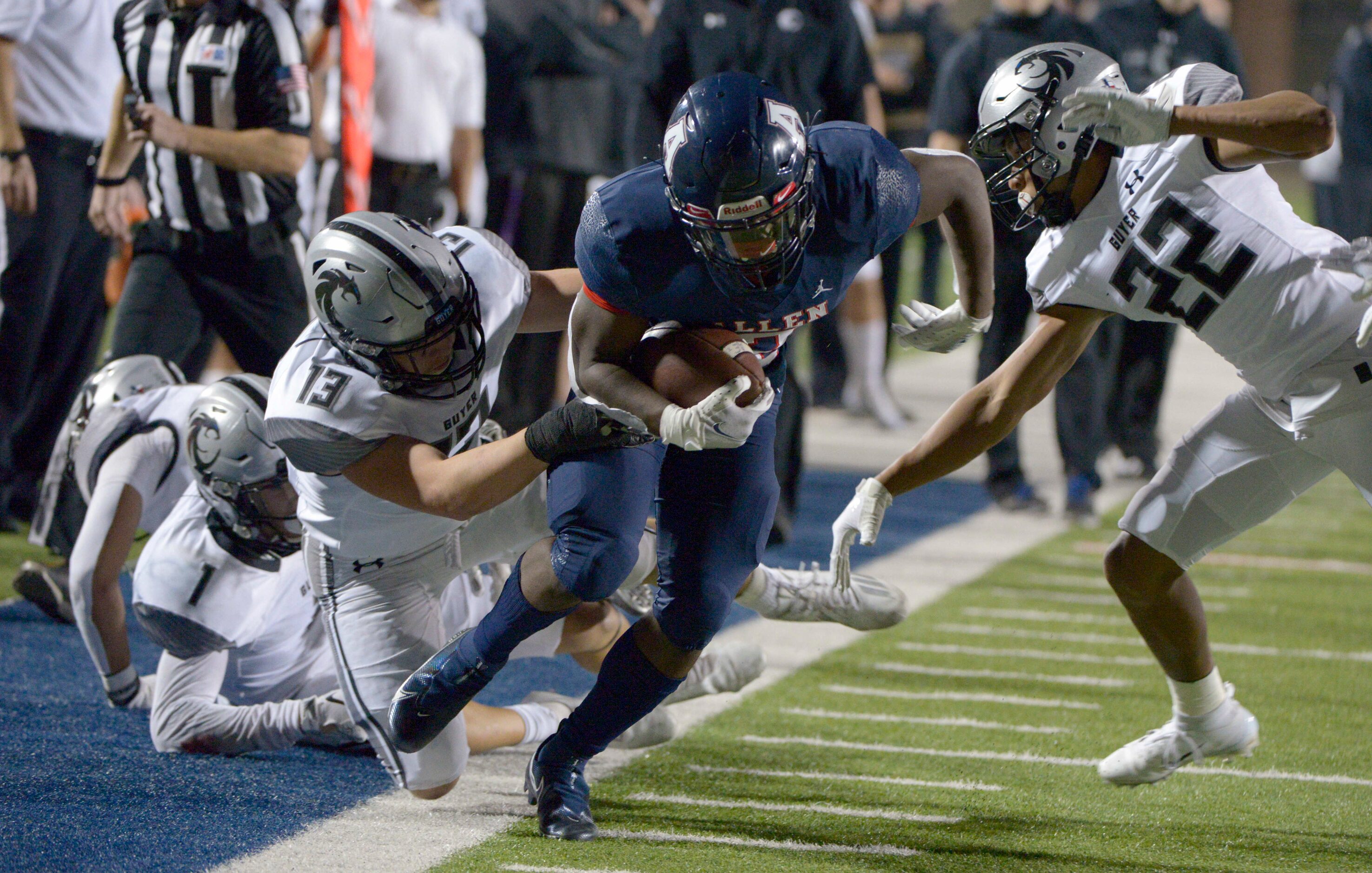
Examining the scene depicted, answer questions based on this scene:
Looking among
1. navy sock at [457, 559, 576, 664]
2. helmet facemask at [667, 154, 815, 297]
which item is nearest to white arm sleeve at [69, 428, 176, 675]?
navy sock at [457, 559, 576, 664]

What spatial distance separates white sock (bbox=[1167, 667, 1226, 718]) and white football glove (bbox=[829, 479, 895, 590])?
0.74m

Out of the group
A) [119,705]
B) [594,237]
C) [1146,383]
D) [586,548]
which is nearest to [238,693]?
[119,705]

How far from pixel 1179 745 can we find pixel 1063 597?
207 centimetres

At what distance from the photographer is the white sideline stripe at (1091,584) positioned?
5.50m

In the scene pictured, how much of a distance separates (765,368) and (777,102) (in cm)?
55

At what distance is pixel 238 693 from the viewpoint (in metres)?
3.78

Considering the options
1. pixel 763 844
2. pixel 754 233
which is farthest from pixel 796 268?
pixel 763 844

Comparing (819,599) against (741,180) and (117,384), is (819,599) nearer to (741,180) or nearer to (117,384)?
(741,180)

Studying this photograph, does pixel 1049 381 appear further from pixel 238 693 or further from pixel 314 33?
pixel 314 33

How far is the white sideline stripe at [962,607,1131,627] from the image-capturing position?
5059 mm

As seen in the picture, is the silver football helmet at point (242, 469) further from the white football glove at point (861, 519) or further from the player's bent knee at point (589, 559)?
the white football glove at point (861, 519)

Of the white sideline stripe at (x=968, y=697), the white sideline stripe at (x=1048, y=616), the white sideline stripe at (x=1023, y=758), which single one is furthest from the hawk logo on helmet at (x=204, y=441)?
the white sideline stripe at (x=1048, y=616)

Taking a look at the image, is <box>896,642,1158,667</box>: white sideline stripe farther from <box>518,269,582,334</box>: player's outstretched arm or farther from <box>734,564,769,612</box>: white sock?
<box>518,269,582,334</box>: player's outstretched arm

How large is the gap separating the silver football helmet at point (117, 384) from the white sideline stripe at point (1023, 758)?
1.78m
